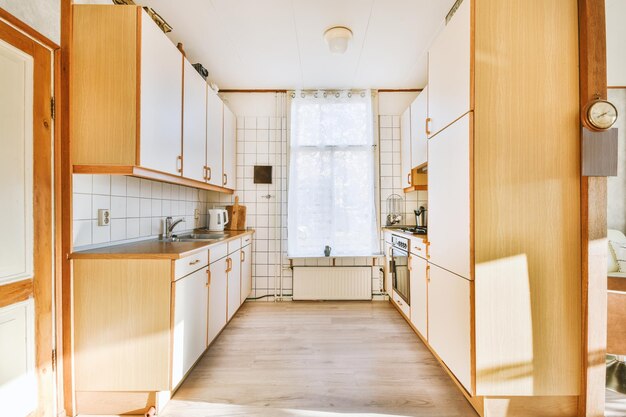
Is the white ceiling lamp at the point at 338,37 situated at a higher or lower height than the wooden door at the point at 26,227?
higher

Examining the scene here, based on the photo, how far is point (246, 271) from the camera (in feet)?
10.9

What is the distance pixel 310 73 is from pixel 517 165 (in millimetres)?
2322

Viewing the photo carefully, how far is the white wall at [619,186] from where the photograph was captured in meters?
3.04

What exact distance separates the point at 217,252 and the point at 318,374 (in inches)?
45.6

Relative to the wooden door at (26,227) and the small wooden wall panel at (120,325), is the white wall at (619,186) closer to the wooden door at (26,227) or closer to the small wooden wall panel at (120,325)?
the small wooden wall panel at (120,325)

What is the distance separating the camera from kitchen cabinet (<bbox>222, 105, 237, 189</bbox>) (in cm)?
317

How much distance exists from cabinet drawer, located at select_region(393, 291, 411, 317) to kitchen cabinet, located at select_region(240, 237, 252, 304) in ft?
5.43

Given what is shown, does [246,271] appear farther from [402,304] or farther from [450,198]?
[450,198]

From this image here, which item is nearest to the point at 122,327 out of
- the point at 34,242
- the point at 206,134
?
the point at 34,242

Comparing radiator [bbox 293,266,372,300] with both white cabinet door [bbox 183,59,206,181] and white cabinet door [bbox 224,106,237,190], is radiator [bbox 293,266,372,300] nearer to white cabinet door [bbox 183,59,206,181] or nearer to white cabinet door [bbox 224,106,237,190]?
white cabinet door [bbox 224,106,237,190]

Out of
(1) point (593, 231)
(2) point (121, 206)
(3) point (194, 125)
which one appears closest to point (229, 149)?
(3) point (194, 125)

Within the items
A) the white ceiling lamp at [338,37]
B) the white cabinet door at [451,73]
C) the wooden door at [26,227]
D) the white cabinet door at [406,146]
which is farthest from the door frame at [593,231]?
the wooden door at [26,227]

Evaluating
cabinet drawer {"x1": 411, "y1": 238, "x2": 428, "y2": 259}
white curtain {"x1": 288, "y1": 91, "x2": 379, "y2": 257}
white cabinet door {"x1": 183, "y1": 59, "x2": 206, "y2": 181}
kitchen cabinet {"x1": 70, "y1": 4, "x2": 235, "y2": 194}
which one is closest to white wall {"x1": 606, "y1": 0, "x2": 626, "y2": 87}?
white curtain {"x1": 288, "y1": 91, "x2": 379, "y2": 257}

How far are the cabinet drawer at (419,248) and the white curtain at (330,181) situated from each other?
2.99ft
